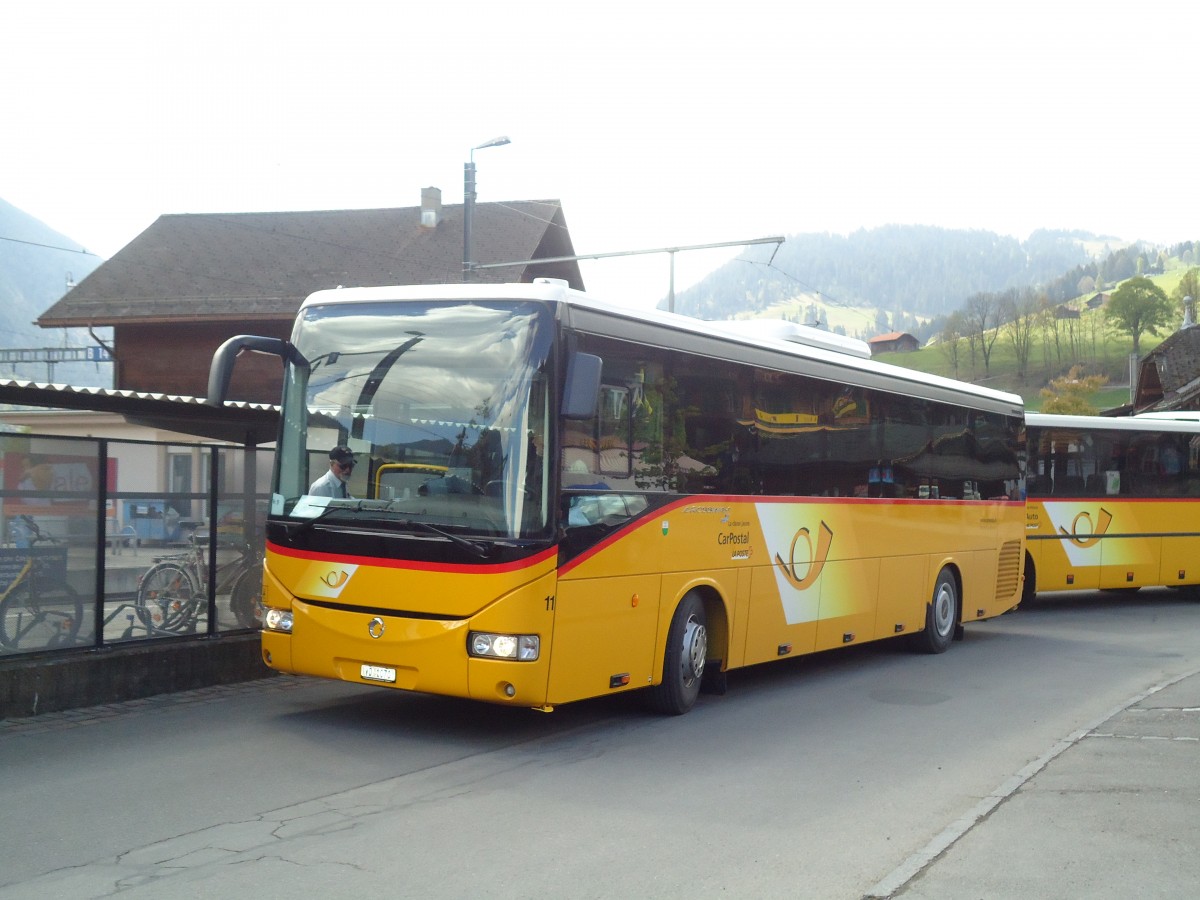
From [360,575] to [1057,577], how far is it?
1618 centimetres

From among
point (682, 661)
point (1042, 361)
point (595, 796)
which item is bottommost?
point (595, 796)

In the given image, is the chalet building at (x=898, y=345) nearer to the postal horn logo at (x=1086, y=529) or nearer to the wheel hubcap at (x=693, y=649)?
the postal horn logo at (x=1086, y=529)

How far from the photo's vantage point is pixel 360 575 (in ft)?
29.7

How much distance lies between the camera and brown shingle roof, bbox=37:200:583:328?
3912 centimetres

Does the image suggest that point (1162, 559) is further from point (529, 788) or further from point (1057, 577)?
point (529, 788)

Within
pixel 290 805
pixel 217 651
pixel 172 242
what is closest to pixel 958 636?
pixel 217 651

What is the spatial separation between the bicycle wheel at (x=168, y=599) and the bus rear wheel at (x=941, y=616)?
876cm

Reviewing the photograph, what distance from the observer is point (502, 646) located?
8.66m

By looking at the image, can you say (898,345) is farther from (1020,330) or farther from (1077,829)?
(1077,829)

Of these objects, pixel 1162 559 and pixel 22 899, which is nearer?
pixel 22 899

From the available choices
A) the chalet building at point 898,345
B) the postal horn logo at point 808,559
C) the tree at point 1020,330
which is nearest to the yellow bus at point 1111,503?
the postal horn logo at point 808,559

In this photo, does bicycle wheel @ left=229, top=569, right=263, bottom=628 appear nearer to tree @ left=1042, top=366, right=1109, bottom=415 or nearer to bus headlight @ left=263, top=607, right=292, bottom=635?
bus headlight @ left=263, top=607, right=292, bottom=635

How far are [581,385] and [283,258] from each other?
35.2m

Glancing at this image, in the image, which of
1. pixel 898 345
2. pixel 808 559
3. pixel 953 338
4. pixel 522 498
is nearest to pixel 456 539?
pixel 522 498
